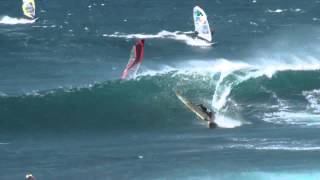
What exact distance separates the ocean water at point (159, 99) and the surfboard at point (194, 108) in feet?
1.06

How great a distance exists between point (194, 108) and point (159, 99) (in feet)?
9.61

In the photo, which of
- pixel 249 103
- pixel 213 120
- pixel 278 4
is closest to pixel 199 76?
pixel 249 103

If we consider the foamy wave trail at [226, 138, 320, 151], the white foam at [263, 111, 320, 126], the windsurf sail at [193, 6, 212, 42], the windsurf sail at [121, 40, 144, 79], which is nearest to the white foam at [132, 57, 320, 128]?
the white foam at [263, 111, 320, 126]

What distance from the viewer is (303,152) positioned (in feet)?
157

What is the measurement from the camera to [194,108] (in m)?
56.1

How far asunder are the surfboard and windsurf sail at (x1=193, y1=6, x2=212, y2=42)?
55.8 ft

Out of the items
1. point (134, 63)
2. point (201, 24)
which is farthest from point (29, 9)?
point (134, 63)

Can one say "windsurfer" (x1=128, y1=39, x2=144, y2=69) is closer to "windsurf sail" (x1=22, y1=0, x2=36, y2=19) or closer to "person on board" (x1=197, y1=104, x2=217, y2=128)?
"person on board" (x1=197, y1=104, x2=217, y2=128)

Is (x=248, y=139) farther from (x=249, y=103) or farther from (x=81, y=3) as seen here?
(x=81, y=3)

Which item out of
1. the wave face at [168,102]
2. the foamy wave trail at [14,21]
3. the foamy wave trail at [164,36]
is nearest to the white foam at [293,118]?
the wave face at [168,102]

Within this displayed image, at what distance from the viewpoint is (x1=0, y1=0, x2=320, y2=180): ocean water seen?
47.0m

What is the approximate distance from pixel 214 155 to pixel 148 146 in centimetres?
361

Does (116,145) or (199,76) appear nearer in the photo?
(116,145)

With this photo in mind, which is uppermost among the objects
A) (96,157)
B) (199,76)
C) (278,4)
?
(278,4)
